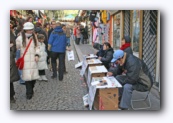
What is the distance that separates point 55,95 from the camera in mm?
4141

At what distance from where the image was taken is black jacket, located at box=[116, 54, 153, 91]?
12.4ft

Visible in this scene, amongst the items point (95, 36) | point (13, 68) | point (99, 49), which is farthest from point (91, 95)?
point (95, 36)

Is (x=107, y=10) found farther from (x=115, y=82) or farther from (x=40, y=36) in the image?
(x=40, y=36)

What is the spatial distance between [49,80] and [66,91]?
0.62 metres

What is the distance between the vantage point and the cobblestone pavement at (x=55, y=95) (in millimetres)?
3869

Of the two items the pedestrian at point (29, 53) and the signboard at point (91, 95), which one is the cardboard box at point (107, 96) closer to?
the signboard at point (91, 95)

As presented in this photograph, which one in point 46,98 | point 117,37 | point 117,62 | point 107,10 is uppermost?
point 107,10

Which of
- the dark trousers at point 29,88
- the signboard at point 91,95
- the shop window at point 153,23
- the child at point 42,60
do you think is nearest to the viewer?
the signboard at point 91,95

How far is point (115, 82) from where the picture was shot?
378 centimetres

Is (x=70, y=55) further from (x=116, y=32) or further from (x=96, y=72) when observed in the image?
(x=96, y=72)

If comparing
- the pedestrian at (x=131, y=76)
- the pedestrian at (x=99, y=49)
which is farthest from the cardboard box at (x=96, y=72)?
the pedestrian at (x=99, y=49)

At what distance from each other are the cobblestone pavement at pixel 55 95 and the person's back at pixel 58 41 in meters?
0.53
